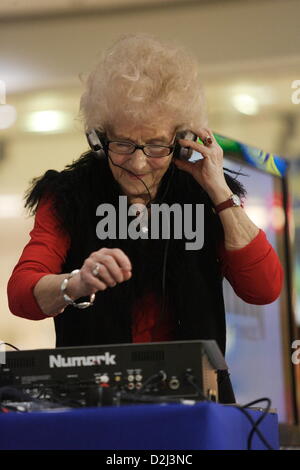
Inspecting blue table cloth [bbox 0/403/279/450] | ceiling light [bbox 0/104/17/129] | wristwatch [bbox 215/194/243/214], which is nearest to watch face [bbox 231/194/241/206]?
wristwatch [bbox 215/194/243/214]

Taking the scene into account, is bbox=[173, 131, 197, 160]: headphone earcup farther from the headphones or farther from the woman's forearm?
the woman's forearm

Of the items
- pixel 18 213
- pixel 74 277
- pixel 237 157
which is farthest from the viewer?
pixel 18 213

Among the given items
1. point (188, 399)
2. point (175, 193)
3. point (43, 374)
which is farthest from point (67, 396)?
point (175, 193)

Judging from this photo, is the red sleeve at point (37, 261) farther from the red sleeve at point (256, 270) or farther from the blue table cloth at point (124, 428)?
the blue table cloth at point (124, 428)

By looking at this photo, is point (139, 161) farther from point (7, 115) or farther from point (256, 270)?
point (7, 115)

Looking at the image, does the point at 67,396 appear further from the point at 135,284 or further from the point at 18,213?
the point at 18,213

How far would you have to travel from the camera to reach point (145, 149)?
159 cm

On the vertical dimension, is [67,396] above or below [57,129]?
below

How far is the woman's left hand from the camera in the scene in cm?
162

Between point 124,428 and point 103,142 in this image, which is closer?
point 124,428

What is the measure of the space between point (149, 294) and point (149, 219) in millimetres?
160

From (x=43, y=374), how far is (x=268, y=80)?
10.6 feet

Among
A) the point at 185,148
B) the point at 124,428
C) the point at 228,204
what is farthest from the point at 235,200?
the point at 124,428

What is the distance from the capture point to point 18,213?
4.70 meters
